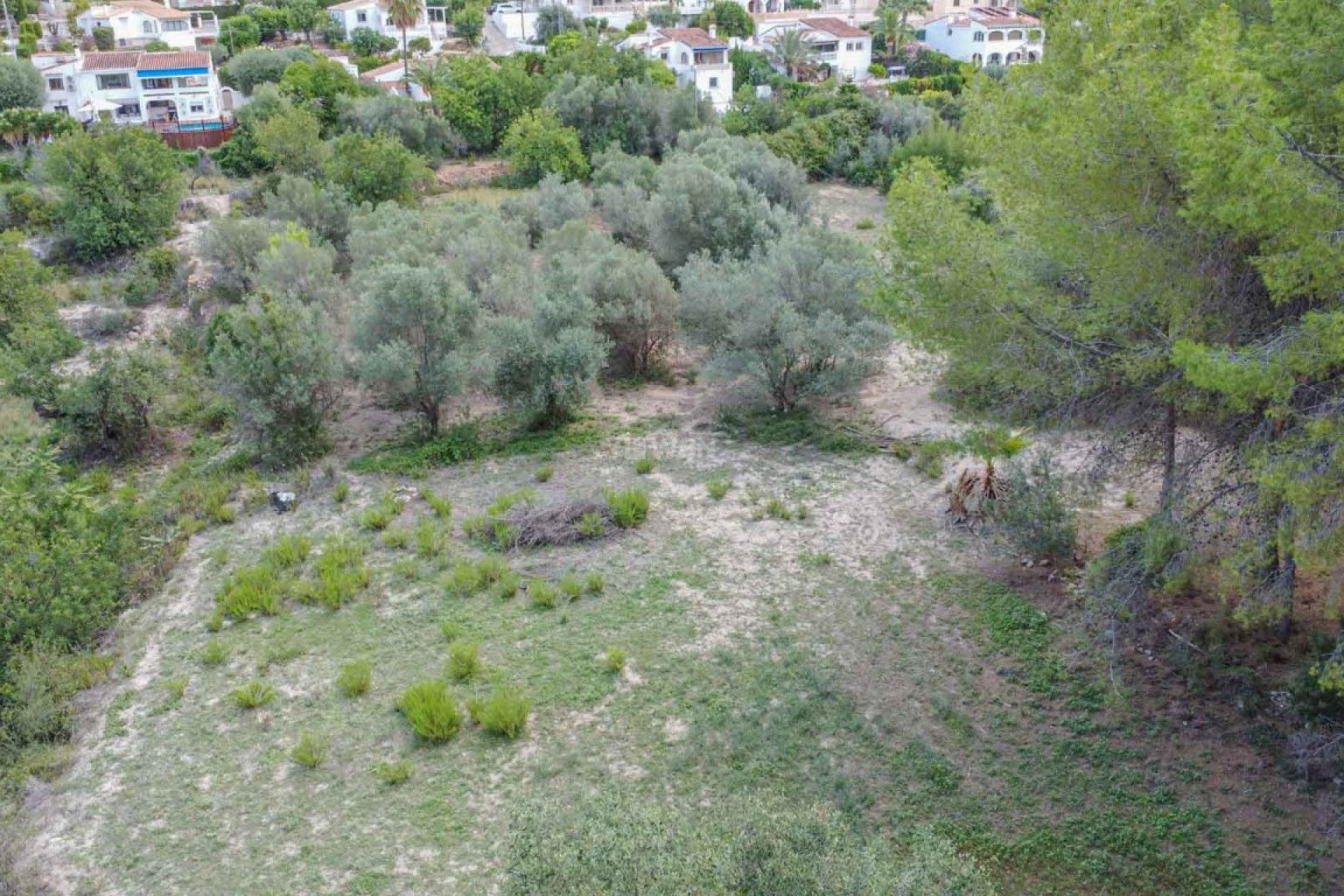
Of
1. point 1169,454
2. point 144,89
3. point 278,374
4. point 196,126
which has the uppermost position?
point 144,89

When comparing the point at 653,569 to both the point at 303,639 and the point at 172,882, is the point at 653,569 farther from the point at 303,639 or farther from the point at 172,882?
the point at 172,882

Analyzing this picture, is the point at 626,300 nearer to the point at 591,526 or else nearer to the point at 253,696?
the point at 591,526

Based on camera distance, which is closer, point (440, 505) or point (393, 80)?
point (440, 505)

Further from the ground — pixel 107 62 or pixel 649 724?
pixel 107 62

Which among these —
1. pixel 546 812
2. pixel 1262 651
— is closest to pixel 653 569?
pixel 546 812

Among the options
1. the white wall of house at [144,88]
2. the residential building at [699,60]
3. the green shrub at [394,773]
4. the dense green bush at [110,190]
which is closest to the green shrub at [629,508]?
the green shrub at [394,773]

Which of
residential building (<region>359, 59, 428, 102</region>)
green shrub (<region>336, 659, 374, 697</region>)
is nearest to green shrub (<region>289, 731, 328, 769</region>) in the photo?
green shrub (<region>336, 659, 374, 697</region>)

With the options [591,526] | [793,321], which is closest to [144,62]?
[793,321]
